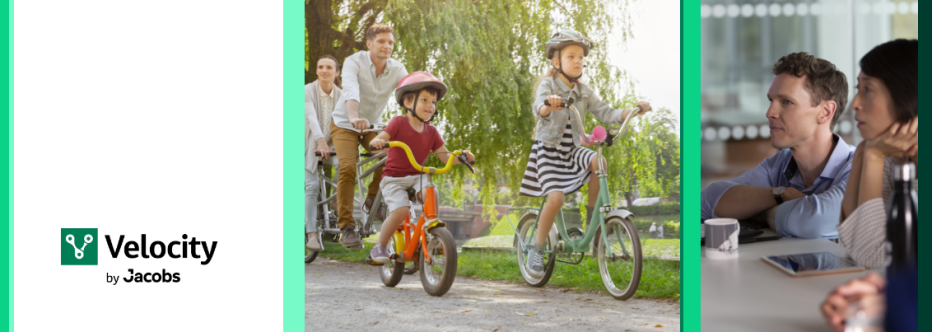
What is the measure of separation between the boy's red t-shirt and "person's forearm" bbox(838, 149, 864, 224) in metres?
1.95

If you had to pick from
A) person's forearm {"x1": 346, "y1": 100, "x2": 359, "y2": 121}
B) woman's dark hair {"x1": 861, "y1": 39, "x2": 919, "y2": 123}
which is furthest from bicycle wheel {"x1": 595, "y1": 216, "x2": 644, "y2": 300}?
person's forearm {"x1": 346, "y1": 100, "x2": 359, "y2": 121}

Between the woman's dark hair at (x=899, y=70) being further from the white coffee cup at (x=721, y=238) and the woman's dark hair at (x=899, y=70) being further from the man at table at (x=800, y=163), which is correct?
the white coffee cup at (x=721, y=238)

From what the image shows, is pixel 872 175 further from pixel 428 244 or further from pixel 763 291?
pixel 428 244

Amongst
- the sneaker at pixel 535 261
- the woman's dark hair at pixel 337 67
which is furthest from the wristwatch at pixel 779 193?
the woman's dark hair at pixel 337 67

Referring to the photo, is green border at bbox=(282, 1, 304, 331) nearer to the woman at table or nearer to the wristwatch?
the wristwatch

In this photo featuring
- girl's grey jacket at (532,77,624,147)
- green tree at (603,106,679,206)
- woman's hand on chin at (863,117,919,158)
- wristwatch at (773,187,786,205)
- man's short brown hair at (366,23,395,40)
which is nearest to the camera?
woman's hand on chin at (863,117,919,158)

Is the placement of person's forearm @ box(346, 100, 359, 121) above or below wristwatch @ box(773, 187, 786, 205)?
above

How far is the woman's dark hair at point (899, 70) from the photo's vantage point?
284 cm

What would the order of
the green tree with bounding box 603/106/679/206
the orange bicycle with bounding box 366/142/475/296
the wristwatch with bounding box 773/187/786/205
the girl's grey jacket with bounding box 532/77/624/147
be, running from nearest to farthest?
the wristwatch with bounding box 773/187/786/205
the green tree with bounding box 603/106/679/206
the girl's grey jacket with bounding box 532/77/624/147
the orange bicycle with bounding box 366/142/475/296

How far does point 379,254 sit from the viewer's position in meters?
3.59

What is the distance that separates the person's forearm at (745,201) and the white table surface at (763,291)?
15 centimetres

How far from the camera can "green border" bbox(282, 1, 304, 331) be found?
3521mm

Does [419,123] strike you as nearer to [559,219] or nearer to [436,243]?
[436,243]

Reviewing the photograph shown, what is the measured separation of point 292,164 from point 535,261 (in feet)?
4.65
